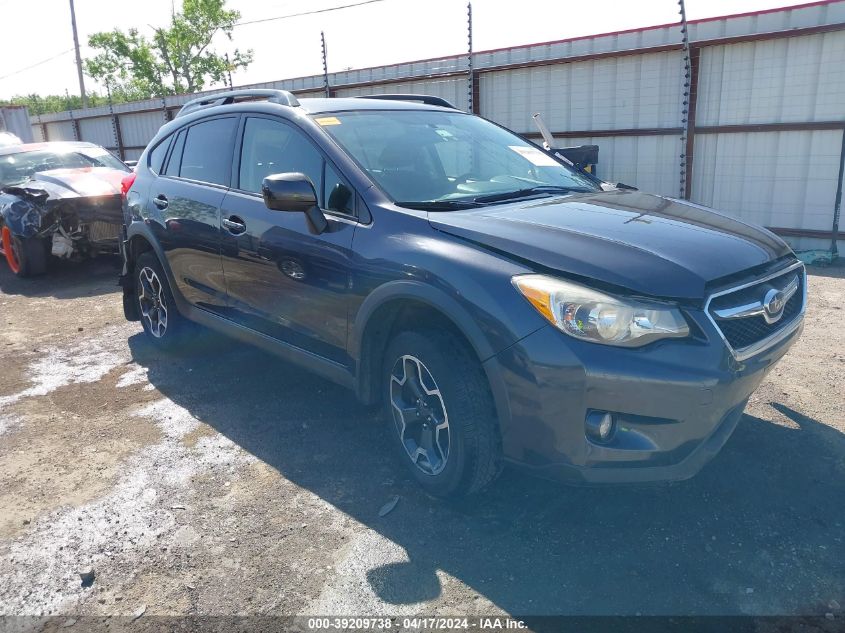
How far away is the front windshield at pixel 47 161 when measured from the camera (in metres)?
8.98

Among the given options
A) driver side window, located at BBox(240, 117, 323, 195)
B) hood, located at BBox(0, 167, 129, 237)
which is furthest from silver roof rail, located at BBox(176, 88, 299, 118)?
hood, located at BBox(0, 167, 129, 237)

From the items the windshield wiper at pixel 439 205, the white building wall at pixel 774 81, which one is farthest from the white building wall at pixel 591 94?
the windshield wiper at pixel 439 205

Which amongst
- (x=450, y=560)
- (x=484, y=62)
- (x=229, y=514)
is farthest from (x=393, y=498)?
(x=484, y=62)

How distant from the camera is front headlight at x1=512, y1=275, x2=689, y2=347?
243 cm

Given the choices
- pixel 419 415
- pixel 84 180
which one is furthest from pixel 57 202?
pixel 419 415

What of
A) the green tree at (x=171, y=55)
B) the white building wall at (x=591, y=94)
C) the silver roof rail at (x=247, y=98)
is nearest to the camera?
the silver roof rail at (x=247, y=98)

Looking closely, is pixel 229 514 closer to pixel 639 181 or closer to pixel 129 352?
pixel 129 352

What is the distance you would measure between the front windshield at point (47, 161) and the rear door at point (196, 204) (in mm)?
5084

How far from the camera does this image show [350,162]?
3359mm

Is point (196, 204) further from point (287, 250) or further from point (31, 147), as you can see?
point (31, 147)

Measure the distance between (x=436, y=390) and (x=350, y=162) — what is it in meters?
1.25

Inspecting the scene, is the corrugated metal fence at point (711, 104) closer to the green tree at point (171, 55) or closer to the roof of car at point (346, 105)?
the roof of car at point (346, 105)

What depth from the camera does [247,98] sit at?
15.0 feet

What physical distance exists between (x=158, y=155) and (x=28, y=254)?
4.15 metres
